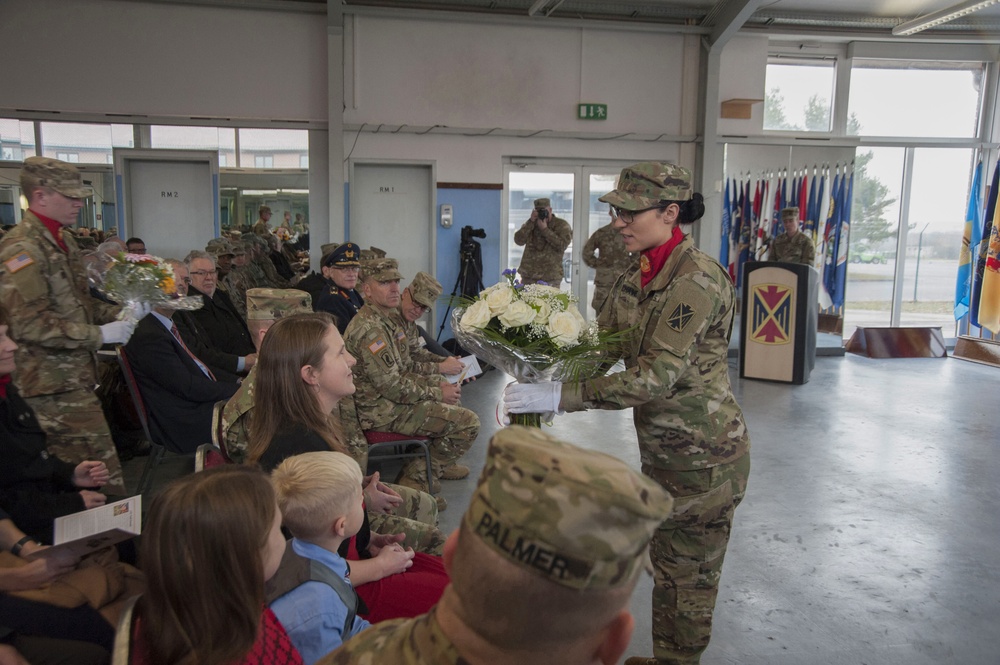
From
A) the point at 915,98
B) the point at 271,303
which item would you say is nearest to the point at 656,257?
the point at 271,303

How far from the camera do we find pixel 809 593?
10.2 ft

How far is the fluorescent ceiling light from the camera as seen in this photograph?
307 inches

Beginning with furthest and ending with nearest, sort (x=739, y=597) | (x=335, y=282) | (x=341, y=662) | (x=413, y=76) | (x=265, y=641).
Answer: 1. (x=413, y=76)
2. (x=335, y=282)
3. (x=739, y=597)
4. (x=265, y=641)
5. (x=341, y=662)

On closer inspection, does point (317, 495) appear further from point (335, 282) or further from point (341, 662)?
point (335, 282)

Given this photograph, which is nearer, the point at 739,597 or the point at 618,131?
the point at 739,597

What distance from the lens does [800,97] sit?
9750 millimetres

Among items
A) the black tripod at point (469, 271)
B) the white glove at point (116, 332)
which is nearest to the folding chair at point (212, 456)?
the white glove at point (116, 332)

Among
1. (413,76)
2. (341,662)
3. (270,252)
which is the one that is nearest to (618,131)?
(413,76)

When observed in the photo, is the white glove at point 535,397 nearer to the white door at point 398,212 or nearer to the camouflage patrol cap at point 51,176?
the camouflage patrol cap at point 51,176

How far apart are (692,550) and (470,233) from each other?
7121 millimetres

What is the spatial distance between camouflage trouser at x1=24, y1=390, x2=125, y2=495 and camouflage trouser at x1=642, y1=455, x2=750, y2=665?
2483 mm

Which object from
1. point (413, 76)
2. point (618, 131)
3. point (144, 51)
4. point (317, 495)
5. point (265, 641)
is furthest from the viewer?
point (618, 131)

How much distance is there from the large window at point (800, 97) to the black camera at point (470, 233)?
4086 millimetres

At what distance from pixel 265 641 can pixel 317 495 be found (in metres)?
0.39
